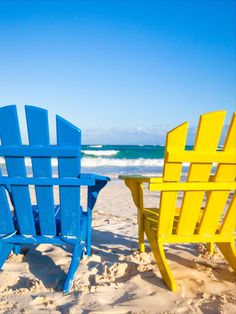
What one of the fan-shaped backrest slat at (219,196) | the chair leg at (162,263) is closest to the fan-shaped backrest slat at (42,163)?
the chair leg at (162,263)

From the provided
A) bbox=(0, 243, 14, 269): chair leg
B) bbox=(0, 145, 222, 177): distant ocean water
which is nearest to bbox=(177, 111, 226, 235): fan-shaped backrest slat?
bbox=(0, 243, 14, 269): chair leg

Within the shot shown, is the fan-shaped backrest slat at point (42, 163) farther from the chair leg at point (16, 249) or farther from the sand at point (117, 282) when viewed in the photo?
the chair leg at point (16, 249)

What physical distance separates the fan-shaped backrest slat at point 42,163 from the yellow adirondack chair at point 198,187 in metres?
0.79

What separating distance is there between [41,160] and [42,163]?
0.02 metres

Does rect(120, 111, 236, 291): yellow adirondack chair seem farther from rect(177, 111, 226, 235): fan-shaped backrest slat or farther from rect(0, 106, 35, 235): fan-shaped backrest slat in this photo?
rect(0, 106, 35, 235): fan-shaped backrest slat

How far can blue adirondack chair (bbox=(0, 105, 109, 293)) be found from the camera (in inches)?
85.8

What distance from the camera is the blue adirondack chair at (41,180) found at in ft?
7.15

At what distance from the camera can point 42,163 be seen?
226 centimetres

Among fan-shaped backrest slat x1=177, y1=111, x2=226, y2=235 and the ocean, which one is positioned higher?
fan-shaped backrest slat x1=177, y1=111, x2=226, y2=235

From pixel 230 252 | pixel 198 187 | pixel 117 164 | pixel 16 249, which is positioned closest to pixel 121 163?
pixel 117 164

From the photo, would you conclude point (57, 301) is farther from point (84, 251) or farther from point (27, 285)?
point (84, 251)

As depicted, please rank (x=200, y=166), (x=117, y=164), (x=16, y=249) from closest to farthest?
(x=200, y=166)
(x=16, y=249)
(x=117, y=164)

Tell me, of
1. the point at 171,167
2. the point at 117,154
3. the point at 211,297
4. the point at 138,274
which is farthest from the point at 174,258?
the point at 117,154

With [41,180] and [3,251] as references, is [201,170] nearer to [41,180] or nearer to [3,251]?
[41,180]
